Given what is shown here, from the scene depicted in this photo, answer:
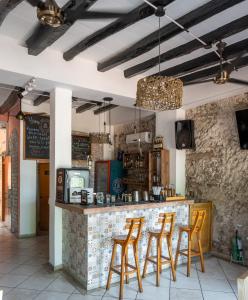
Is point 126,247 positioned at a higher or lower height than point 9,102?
lower

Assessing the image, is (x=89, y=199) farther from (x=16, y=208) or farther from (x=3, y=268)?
(x=16, y=208)

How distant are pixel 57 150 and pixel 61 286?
1.79m

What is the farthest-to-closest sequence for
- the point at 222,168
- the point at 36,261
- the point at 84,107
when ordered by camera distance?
the point at 84,107 → the point at 222,168 → the point at 36,261

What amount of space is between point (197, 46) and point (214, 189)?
2447 millimetres

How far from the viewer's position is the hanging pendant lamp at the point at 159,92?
2.61 metres

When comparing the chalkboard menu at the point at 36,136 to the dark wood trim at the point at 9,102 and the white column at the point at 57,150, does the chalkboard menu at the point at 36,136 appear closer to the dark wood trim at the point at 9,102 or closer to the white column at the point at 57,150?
the dark wood trim at the point at 9,102

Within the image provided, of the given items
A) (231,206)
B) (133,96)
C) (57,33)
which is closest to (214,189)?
(231,206)


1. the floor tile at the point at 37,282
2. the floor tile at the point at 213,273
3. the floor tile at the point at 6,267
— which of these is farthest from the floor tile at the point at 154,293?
the floor tile at the point at 6,267

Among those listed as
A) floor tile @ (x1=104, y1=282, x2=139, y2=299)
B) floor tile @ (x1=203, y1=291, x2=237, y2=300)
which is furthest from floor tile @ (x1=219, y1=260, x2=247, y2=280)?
floor tile @ (x1=104, y1=282, x2=139, y2=299)

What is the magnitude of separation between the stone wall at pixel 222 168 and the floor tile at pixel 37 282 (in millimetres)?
2743

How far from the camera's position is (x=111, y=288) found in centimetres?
322

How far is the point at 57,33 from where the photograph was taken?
2.83m

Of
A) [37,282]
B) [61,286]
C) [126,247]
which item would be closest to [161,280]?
[126,247]

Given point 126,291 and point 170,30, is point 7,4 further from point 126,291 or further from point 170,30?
point 126,291
